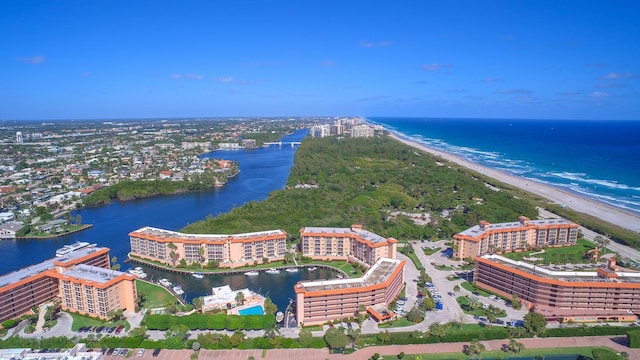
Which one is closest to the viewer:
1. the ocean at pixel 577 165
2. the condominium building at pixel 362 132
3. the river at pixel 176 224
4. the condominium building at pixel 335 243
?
the river at pixel 176 224

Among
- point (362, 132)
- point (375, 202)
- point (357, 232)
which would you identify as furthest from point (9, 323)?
point (362, 132)

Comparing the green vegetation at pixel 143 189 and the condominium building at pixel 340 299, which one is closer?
the condominium building at pixel 340 299

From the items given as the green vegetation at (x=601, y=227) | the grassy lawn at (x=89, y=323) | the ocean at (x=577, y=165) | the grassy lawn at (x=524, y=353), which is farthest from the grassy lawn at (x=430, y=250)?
the ocean at (x=577, y=165)

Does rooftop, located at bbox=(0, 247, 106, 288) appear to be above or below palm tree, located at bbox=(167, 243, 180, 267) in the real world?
above

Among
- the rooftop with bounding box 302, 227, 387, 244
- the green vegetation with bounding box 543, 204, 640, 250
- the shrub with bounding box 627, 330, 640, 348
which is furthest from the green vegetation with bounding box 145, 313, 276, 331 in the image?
the green vegetation with bounding box 543, 204, 640, 250

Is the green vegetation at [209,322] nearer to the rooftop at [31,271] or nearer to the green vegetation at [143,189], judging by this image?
the rooftop at [31,271]

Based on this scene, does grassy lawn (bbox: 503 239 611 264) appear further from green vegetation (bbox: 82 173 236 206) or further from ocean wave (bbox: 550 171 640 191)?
green vegetation (bbox: 82 173 236 206)

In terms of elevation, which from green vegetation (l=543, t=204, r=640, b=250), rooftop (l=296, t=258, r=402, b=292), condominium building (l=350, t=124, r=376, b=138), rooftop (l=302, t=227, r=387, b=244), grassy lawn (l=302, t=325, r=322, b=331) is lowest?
grassy lawn (l=302, t=325, r=322, b=331)

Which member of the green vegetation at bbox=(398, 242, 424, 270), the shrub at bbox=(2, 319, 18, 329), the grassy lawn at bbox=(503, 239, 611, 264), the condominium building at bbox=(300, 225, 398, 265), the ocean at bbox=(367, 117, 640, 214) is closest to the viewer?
the shrub at bbox=(2, 319, 18, 329)
